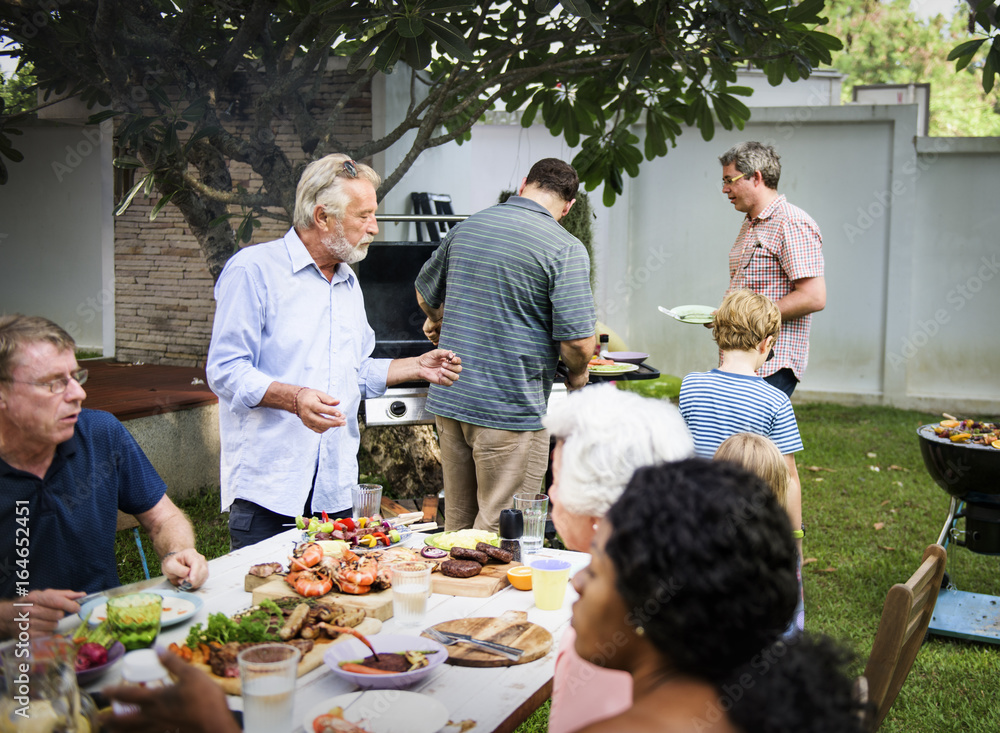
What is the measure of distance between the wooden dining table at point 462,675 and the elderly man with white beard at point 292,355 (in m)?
0.58

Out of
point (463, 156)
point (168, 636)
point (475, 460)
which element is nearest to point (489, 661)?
point (168, 636)

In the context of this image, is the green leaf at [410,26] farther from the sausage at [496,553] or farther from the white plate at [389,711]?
the white plate at [389,711]

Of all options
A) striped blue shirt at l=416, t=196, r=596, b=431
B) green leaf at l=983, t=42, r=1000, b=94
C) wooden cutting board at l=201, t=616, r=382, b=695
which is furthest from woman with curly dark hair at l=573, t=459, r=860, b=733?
A: green leaf at l=983, t=42, r=1000, b=94

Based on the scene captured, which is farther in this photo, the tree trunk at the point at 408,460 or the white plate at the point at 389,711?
the tree trunk at the point at 408,460

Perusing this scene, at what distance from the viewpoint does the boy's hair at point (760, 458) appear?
2469 mm

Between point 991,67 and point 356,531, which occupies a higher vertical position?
point 991,67

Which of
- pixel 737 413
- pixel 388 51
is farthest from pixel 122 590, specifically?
pixel 388 51

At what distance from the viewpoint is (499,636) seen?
1.91m

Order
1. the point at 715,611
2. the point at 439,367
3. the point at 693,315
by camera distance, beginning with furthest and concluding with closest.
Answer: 1. the point at 693,315
2. the point at 439,367
3. the point at 715,611

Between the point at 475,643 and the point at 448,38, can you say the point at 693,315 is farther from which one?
the point at 475,643

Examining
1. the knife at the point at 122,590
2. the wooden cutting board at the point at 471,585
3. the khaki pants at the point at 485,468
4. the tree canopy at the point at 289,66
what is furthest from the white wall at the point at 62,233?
the wooden cutting board at the point at 471,585

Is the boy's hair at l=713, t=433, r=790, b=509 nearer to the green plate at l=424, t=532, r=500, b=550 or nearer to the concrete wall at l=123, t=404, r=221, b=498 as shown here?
the green plate at l=424, t=532, r=500, b=550

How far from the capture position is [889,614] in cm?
196

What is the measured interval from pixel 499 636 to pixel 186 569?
0.89 m
